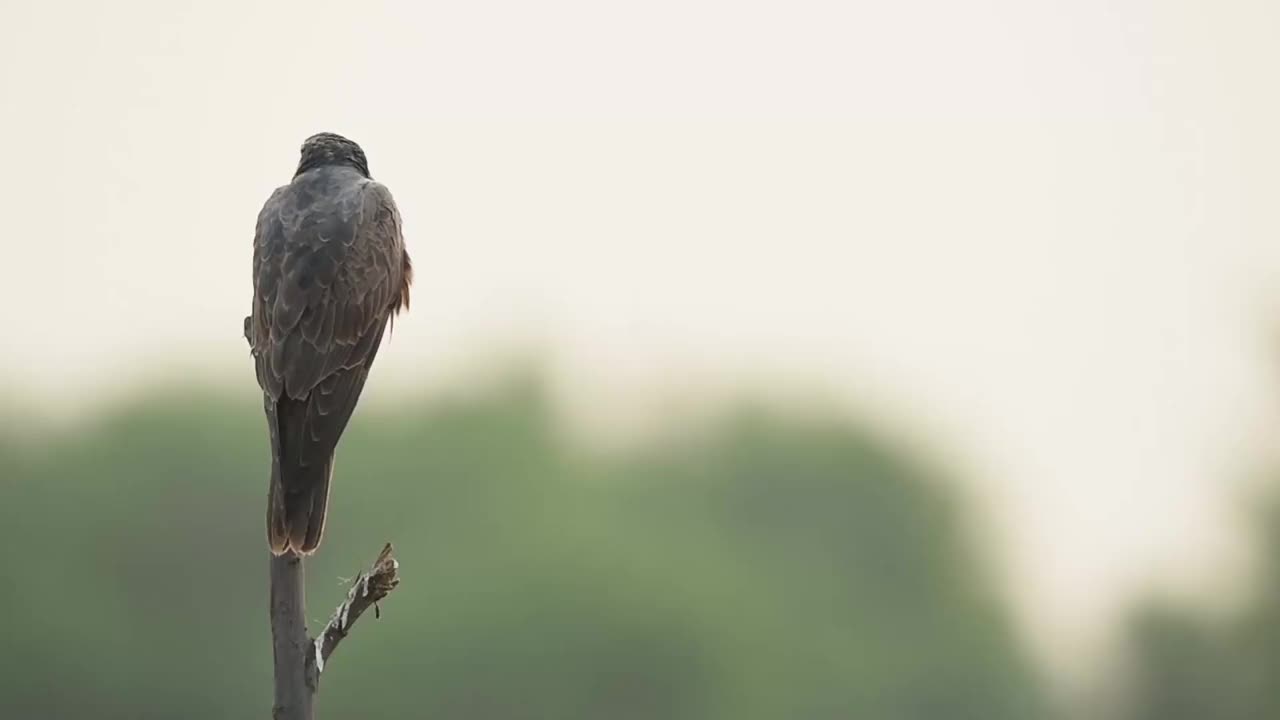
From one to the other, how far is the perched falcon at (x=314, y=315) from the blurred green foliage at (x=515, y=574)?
27703 mm

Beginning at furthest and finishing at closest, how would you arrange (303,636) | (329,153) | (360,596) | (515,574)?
(515,574), (329,153), (303,636), (360,596)

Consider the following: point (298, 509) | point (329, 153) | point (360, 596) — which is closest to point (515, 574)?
point (329, 153)

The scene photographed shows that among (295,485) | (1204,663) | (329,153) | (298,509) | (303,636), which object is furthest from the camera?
(1204,663)

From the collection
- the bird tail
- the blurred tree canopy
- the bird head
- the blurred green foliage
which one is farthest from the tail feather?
the blurred tree canopy

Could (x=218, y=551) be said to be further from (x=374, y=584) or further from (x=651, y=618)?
(x=374, y=584)

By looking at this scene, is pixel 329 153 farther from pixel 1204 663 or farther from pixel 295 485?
pixel 1204 663

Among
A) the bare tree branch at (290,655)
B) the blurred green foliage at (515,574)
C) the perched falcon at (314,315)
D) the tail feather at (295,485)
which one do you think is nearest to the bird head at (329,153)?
the perched falcon at (314,315)

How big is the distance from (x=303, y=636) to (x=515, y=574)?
3470 cm

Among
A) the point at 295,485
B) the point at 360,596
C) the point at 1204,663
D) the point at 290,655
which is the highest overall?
the point at 295,485

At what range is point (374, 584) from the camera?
8.72 metres

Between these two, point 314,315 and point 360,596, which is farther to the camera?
point 314,315

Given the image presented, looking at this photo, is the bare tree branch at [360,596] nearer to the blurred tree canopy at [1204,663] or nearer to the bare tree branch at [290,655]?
the bare tree branch at [290,655]

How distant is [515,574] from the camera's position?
1706 inches

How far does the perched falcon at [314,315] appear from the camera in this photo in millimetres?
9758
